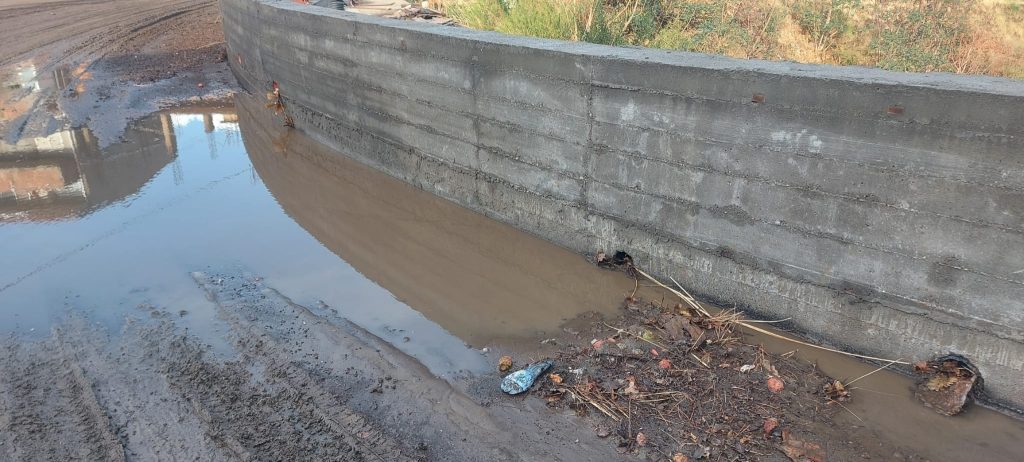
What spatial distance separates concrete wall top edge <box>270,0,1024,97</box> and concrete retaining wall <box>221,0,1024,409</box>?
0.07ft

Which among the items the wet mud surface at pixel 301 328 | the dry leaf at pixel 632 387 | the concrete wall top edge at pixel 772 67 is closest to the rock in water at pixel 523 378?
the wet mud surface at pixel 301 328

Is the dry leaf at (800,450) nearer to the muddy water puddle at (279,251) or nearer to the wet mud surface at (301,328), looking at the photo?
the wet mud surface at (301,328)

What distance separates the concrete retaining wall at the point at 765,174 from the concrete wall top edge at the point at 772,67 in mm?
22

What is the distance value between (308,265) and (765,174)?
12.5ft

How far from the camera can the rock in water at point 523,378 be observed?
12.9ft

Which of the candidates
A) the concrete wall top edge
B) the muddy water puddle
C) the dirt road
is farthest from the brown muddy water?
the dirt road

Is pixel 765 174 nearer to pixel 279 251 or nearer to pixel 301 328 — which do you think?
pixel 301 328

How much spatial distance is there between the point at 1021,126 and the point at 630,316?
99.3 inches

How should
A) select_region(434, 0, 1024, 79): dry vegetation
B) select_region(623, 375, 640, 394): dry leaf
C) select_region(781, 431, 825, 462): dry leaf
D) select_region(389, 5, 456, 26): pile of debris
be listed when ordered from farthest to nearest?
select_region(389, 5, 456, 26): pile of debris < select_region(434, 0, 1024, 79): dry vegetation < select_region(623, 375, 640, 394): dry leaf < select_region(781, 431, 825, 462): dry leaf

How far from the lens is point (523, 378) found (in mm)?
3996

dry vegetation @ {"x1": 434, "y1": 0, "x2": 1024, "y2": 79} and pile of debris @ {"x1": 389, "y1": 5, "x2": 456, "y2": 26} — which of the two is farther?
pile of debris @ {"x1": 389, "y1": 5, "x2": 456, "y2": 26}

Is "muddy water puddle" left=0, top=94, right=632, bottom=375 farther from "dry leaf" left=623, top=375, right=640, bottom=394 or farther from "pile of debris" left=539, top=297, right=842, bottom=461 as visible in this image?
"dry leaf" left=623, top=375, right=640, bottom=394

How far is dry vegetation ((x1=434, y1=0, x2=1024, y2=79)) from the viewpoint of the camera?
6.29 metres

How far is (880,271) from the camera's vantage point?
395cm
